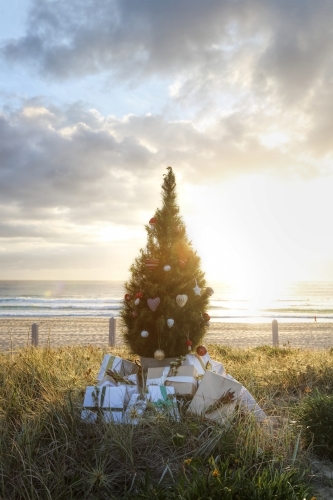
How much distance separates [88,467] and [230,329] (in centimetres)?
2432

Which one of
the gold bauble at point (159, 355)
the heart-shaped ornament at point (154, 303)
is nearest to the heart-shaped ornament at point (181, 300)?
the heart-shaped ornament at point (154, 303)

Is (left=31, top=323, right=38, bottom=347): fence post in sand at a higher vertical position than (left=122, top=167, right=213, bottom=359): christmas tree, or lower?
lower

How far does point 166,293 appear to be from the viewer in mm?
6645

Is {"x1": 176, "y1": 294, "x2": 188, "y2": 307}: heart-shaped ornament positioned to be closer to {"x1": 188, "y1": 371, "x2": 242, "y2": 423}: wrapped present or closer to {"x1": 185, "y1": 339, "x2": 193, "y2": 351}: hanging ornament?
{"x1": 185, "y1": 339, "x2": 193, "y2": 351}: hanging ornament

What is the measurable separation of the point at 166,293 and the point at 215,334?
1907cm

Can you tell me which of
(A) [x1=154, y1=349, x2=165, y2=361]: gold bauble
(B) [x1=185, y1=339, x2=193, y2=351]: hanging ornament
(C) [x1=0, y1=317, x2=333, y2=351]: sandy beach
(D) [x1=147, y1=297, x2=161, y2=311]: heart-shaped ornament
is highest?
(D) [x1=147, y1=297, x2=161, y2=311]: heart-shaped ornament

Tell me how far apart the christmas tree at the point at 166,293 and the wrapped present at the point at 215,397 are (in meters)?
1.32

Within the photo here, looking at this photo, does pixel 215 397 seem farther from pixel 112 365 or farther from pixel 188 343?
pixel 112 365

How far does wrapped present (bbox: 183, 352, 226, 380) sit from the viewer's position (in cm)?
651

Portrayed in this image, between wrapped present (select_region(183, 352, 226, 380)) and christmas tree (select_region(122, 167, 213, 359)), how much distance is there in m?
0.15

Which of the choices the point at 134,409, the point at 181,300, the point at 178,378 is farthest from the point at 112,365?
the point at 134,409

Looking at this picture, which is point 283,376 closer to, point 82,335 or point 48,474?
point 48,474

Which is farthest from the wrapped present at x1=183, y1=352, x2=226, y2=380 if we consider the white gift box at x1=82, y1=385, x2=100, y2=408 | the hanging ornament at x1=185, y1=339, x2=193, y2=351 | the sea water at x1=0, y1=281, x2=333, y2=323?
the sea water at x1=0, y1=281, x2=333, y2=323

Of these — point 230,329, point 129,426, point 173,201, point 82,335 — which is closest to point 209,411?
point 129,426
